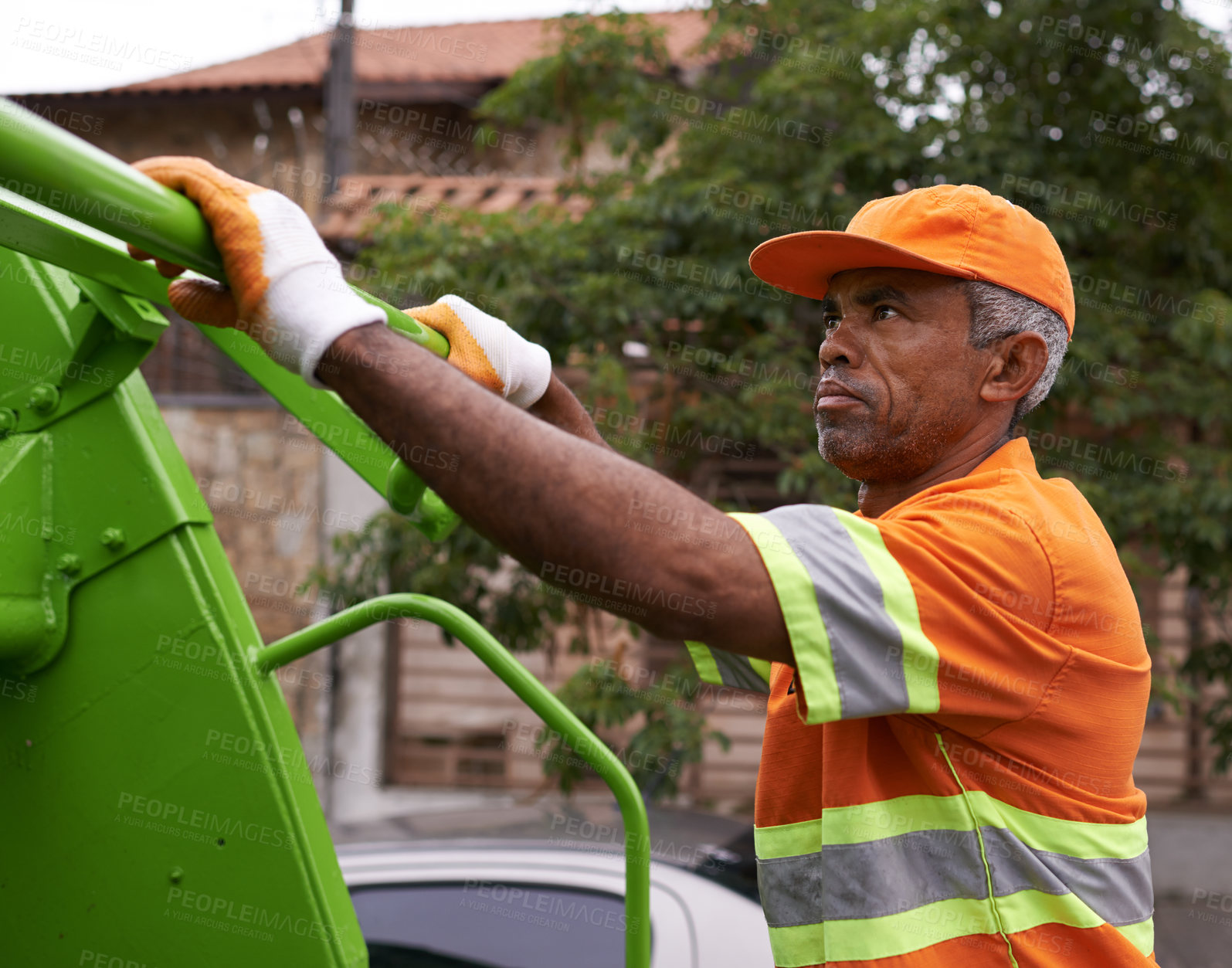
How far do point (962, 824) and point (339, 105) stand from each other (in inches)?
260

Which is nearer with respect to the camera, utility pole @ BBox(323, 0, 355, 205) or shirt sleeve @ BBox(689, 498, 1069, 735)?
shirt sleeve @ BBox(689, 498, 1069, 735)

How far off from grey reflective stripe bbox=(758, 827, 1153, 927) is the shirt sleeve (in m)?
0.15

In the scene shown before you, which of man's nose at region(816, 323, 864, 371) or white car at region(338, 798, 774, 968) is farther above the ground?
man's nose at region(816, 323, 864, 371)

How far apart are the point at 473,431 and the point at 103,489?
772 mm

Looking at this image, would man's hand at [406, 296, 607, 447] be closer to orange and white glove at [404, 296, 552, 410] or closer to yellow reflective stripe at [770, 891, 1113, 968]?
orange and white glove at [404, 296, 552, 410]

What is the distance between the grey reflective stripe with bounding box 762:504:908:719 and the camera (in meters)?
1.04

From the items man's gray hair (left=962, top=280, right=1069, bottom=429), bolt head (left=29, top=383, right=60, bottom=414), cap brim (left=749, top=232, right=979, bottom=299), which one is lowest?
bolt head (left=29, top=383, right=60, bottom=414)

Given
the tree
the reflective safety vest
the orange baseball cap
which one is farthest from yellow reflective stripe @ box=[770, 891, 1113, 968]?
the tree

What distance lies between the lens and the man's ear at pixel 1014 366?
1440 mm

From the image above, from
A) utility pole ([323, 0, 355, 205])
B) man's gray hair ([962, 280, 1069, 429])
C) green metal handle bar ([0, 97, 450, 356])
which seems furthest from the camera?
utility pole ([323, 0, 355, 205])

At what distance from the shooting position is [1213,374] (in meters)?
4.18

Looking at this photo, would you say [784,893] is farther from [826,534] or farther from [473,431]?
[473,431]

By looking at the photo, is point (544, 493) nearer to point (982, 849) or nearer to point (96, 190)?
point (96, 190)

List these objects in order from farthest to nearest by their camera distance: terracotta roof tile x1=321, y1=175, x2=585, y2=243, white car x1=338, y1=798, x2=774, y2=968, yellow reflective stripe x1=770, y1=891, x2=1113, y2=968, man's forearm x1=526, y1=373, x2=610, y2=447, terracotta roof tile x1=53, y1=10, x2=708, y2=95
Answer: terracotta roof tile x1=53, y1=10, x2=708, y2=95 → terracotta roof tile x1=321, y1=175, x2=585, y2=243 → white car x1=338, y1=798, x2=774, y2=968 → man's forearm x1=526, y1=373, x2=610, y2=447 → yellow reflective stripe x1=770, y1=891, x2=1113, y2=968
